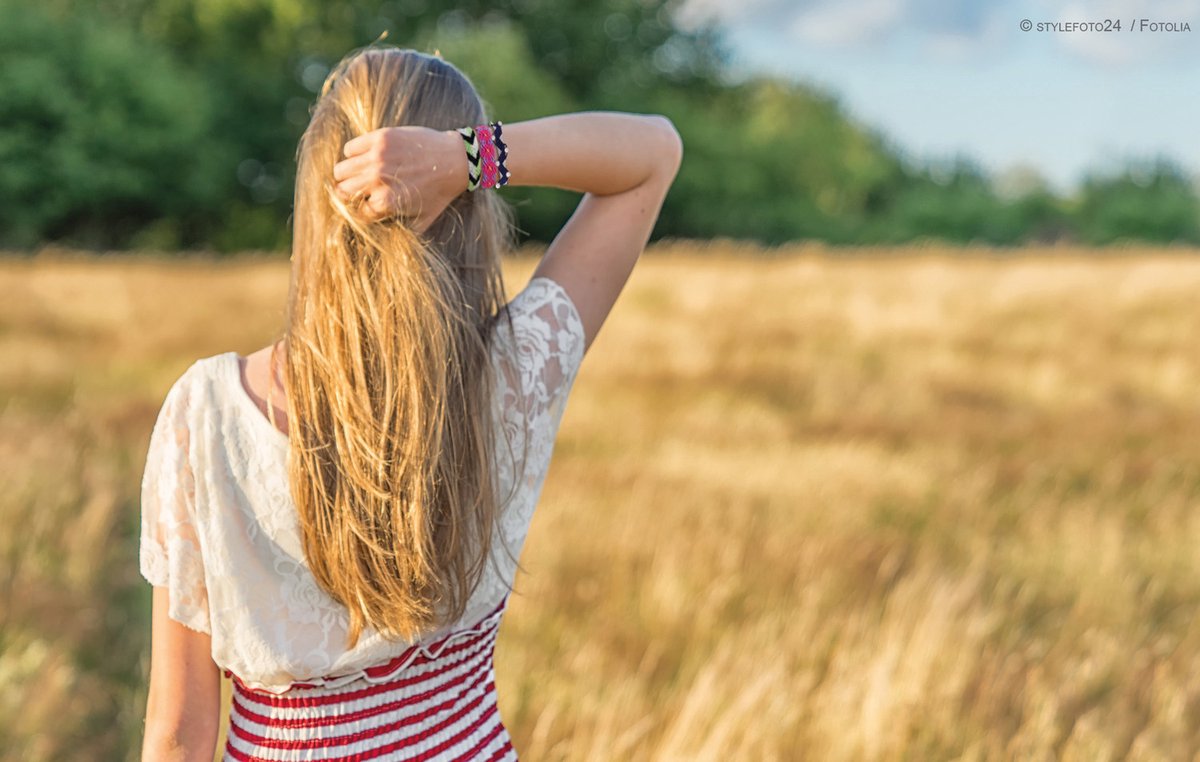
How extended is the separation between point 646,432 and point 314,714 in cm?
543

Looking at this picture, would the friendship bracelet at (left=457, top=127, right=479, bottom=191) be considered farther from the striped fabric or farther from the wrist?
the striped fabric

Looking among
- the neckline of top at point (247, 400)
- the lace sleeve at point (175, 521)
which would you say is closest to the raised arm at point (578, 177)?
the neckline of top at point (247, 400)

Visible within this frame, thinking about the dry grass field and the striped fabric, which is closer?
the striped fabric

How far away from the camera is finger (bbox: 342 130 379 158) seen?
1.42m

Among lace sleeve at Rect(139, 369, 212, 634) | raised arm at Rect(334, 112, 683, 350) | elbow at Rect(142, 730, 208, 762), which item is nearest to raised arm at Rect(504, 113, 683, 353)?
raised arm at Rect(334, 112, 683, 350)

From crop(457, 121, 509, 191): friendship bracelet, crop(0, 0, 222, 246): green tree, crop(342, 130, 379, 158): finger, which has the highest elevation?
crop(342, 130, 379, 158): finger

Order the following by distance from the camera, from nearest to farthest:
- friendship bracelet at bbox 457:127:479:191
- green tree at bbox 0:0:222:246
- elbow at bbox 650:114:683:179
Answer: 1. friendship bracelet at bbox 457:127:479:191
2. elbow at bbox 650:114:683:179
3. green tree at bbox 0:0:222:246

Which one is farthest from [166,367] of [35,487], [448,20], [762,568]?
[448,20]

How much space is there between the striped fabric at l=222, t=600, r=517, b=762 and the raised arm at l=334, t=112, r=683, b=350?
56cm

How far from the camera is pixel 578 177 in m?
1.74

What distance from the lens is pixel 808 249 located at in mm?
18344

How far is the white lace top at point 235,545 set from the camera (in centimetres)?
144

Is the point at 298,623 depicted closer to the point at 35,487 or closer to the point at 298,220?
the point at 298,220

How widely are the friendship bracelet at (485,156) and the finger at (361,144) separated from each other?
15cm
